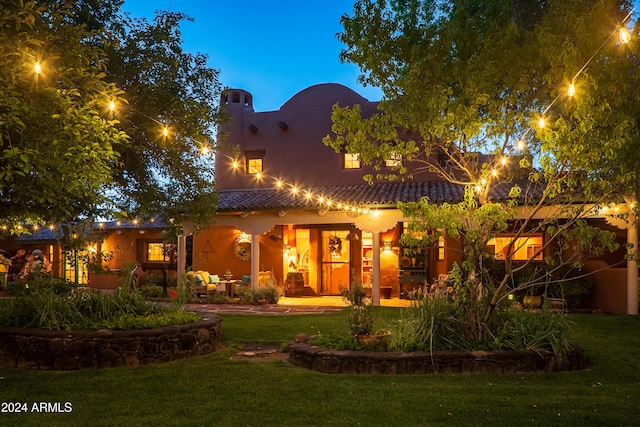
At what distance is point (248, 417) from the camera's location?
16.1 feet

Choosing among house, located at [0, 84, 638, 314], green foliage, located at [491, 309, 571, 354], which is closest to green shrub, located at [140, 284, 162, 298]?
house, located at [0, 84, 638, 314]

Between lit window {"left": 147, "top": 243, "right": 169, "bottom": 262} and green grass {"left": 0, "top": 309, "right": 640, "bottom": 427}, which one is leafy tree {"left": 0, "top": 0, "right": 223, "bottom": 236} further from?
lit window {"left": 147, "top": 243, "right": 169, "bottom": 262}

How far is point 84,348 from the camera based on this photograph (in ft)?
23.2

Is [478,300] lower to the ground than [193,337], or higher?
higher

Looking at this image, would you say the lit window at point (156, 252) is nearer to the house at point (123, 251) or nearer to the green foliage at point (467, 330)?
the house at point (123, 251)

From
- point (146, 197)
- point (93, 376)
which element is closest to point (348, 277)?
point (146, 197)

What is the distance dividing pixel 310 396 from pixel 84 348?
3414 mm

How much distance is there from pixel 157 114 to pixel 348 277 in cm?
947

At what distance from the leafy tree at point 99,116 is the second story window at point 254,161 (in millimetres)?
7225

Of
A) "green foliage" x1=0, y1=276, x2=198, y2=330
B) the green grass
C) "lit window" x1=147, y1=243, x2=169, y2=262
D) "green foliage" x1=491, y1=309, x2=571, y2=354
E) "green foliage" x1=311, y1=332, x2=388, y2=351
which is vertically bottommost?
the green grass

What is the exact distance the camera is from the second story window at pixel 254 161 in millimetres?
18281

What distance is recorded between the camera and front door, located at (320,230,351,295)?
673 inches

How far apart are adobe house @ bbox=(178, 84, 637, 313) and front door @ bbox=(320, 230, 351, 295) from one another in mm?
33

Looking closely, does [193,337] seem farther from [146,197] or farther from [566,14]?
[566,14]
